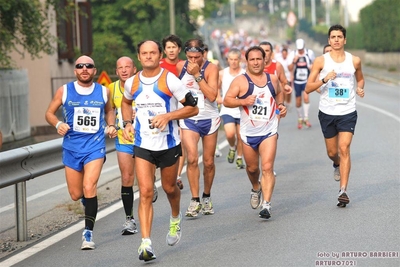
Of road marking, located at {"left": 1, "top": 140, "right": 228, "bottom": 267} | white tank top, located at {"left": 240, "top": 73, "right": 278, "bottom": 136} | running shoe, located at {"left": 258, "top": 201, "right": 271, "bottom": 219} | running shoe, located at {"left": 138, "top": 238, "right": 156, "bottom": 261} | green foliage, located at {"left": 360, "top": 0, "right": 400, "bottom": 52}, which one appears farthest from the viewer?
green foliage, located at {"left": 360, "top": 0, "right": 400, "bottom": 52}

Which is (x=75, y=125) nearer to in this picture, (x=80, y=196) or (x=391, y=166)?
(x=80, y=196)

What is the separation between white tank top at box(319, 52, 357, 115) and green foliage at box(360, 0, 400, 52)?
44417 millimetres

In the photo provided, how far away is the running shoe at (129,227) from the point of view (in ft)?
34.4

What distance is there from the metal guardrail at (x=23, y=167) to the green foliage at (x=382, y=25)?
46.3 meters

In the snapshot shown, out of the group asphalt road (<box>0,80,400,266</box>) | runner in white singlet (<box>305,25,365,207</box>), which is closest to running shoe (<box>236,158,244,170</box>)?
asphalt road (<box>0,80,400,266</box>)

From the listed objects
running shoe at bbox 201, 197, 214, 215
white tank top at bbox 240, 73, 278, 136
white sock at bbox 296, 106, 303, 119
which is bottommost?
running shoe at bbox 201, 197, 214, 215

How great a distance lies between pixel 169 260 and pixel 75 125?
1.92 meters

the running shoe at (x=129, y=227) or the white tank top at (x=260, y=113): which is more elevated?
the white tank top at (x=260, y=113)

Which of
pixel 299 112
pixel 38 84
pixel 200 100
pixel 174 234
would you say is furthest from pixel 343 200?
pixel 38 84

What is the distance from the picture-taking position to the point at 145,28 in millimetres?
45250

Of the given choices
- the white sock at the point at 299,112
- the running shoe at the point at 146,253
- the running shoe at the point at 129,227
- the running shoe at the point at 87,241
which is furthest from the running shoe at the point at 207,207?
the white sock at the point at 299,112

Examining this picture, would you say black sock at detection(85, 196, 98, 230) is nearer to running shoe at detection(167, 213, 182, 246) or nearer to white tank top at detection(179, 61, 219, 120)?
running shoe at detection(167, 213, 182, 246)

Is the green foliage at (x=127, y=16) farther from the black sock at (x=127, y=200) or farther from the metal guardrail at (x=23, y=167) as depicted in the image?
the black sock at (x=127, y=200)

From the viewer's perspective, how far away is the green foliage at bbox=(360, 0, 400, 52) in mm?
57406
